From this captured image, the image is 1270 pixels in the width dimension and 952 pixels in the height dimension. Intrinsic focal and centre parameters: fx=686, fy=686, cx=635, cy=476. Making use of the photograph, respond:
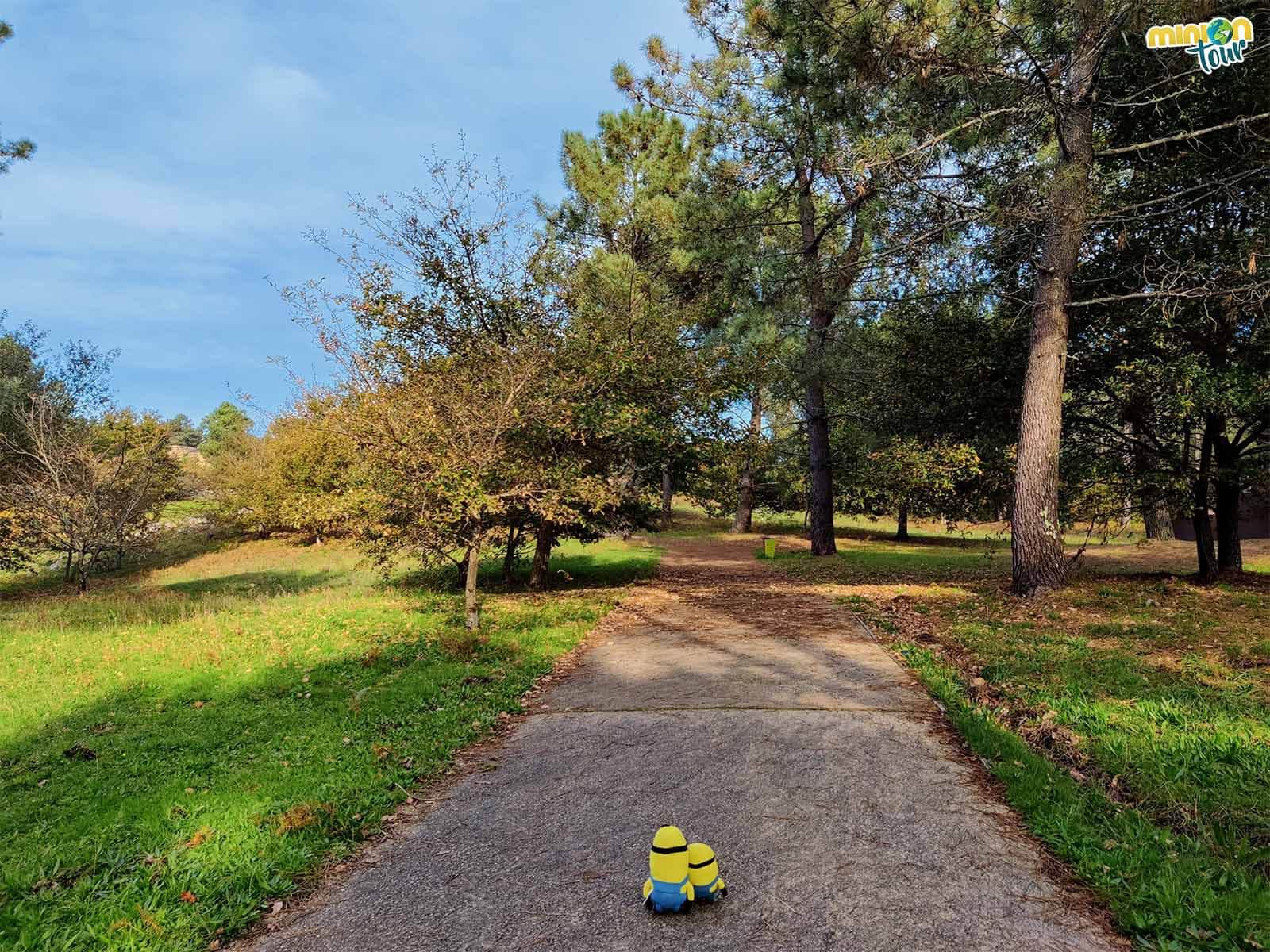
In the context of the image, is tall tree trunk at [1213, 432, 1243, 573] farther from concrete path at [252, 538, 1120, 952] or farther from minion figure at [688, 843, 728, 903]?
minion figure at [688, 843, 728, 903]

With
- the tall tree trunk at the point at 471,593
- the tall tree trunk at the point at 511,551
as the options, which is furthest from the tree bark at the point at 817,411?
the tall tree trunk at the point at 471,593

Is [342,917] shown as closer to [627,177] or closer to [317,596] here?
[317,596]

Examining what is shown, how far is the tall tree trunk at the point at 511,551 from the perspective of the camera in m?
12.8

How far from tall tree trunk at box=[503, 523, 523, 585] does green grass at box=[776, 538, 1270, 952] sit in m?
6.31

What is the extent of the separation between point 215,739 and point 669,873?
152 inches

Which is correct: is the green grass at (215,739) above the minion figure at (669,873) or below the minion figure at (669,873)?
below

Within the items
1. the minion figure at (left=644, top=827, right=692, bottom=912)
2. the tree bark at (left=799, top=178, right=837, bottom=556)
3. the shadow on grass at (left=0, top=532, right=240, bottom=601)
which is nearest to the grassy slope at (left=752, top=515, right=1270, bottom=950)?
the minion figure at (left=644, top=827, right=692, bottom=912)

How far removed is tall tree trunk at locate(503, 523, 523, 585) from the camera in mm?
12836

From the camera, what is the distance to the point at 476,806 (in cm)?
361

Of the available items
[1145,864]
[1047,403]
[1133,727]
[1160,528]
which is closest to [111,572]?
[1047,403]

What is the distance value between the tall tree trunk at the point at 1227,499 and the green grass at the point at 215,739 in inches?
365

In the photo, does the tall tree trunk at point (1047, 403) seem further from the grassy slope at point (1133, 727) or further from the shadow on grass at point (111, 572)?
the shadow on grass at point (111, 572)

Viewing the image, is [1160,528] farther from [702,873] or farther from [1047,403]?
[702,873]

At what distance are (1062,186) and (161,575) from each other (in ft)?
82.8
